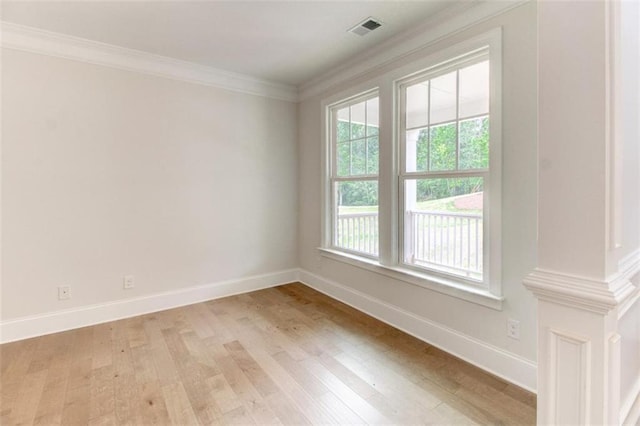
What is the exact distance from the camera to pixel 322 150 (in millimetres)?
3744

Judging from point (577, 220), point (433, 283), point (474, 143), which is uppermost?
point (474, 143)

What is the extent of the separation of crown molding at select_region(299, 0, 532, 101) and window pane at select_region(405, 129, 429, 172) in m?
0.68

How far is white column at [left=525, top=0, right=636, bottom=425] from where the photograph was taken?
96 centimetres

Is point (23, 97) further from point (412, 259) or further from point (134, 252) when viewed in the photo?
point (412, 259)

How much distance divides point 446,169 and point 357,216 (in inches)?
50.6

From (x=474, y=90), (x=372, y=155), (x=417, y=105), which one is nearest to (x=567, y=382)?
(x=474, y=90)

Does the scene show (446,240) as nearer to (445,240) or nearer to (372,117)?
(445,240)

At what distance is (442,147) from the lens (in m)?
2.48

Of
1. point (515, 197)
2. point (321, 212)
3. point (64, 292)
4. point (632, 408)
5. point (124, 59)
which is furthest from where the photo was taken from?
point (321, 212)

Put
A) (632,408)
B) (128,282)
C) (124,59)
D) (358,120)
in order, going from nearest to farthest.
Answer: (632,408), (124,59), (128,282), (358,120)

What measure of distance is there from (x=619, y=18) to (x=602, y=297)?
0.89m

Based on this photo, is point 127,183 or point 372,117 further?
point 372,117

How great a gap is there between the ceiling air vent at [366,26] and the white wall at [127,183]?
5.36 ft

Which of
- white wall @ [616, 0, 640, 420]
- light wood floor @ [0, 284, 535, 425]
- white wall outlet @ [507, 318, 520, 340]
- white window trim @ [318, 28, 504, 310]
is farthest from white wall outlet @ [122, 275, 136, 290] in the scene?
white wall @ [616, 0, 640, 420]
